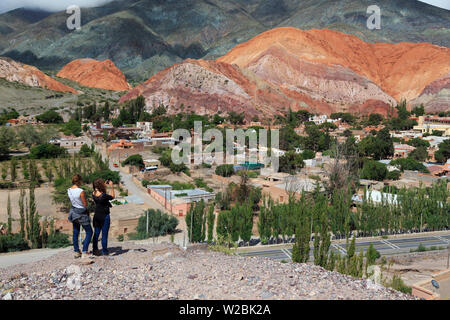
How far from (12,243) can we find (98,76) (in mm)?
84659

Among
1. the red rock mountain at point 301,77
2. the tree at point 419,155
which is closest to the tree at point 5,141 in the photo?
the red rock mountain at point 301,77

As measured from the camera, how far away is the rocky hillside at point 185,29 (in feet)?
414

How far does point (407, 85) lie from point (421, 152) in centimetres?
5120

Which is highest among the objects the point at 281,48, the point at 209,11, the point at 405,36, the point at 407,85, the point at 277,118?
the point at 209,11

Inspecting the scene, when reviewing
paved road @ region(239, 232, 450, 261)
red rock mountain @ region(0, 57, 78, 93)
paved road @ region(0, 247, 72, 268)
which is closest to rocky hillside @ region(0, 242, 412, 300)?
paved road @ region(0, 247, 72, 268)

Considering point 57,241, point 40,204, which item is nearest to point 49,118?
point 40,204

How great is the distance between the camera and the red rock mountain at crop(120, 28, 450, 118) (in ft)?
204

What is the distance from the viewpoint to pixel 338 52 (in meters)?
85.2

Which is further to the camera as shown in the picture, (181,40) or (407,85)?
(181,40)

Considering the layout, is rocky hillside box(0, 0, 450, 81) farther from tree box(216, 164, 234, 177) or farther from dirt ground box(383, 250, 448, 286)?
dirt ground box(383, 250, 448, 286)

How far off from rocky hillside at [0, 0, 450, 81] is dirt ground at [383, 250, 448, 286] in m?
99.0

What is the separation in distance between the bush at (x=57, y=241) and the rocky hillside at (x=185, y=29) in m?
101
